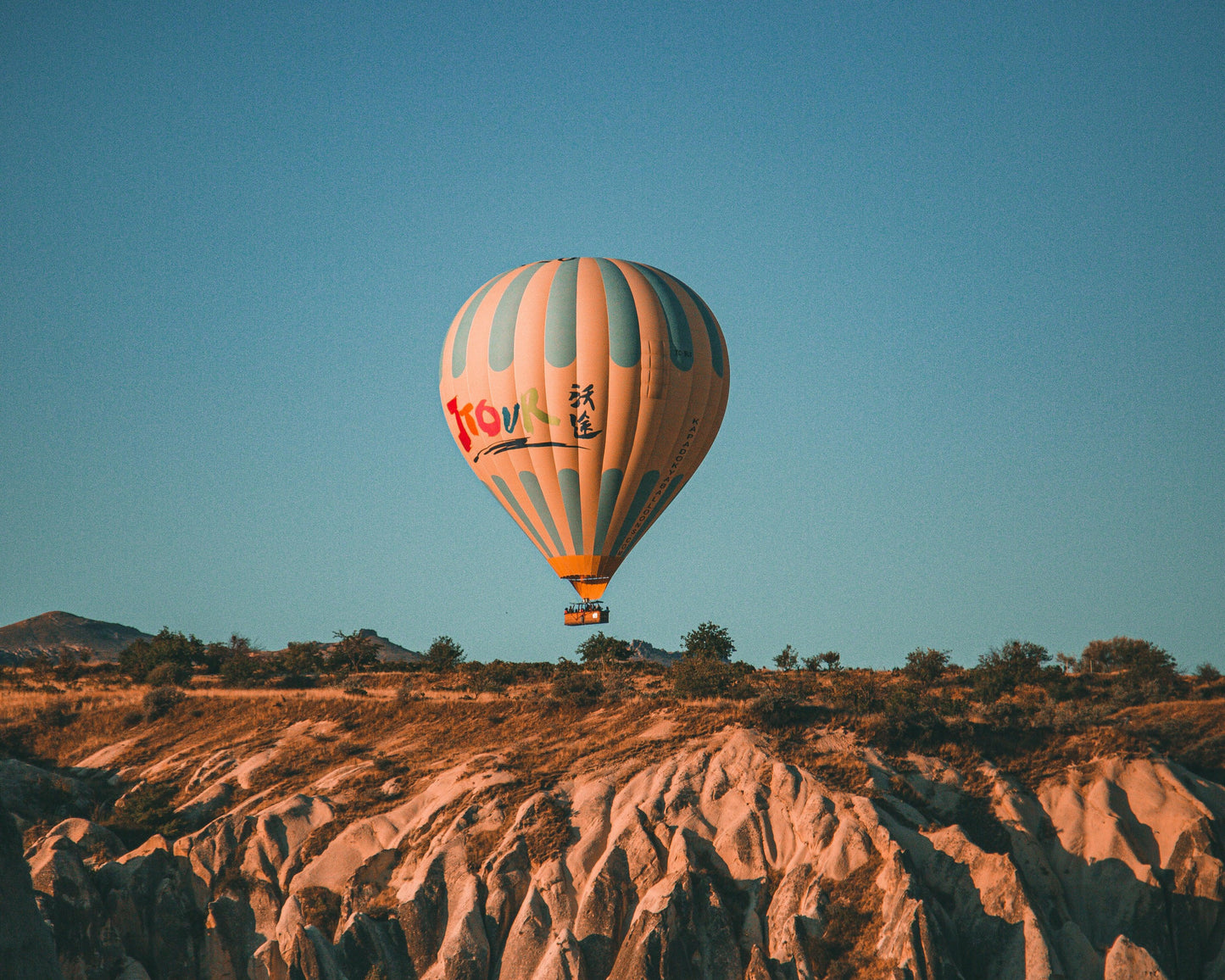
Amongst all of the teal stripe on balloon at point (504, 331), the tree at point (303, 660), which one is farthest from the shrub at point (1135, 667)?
the tree at point (303, 660)

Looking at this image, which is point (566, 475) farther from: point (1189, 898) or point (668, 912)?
point (1189, 898)

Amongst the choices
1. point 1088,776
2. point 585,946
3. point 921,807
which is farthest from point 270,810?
point 1088,776

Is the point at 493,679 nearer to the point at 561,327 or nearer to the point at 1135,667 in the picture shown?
the point at 561,327

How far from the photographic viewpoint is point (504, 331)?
60.3 meters

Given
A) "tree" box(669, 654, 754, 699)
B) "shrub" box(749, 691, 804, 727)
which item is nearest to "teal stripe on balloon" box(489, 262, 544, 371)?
"tree" box(669, 654, 754, 699)

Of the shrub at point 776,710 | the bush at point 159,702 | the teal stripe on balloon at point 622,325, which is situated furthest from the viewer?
the bush at point 159,702

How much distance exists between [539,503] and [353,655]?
741 inches

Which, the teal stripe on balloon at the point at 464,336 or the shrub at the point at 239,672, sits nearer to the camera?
the teal stripe on balloon at the point at 464,336

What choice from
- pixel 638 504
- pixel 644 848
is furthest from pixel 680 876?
pixel 638 504

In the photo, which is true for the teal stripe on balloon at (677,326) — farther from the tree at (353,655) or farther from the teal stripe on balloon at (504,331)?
the tree at (353,655)

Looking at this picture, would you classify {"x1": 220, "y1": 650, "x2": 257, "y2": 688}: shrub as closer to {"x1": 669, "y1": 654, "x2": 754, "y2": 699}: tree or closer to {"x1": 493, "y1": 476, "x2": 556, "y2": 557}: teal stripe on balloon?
{"x1": 493, "y1": 476, "x2": 556, "y2": 557}: teal stripe on balloon

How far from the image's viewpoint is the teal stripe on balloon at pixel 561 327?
5922cm

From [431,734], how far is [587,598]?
10402mm

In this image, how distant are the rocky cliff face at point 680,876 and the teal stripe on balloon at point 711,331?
20645 mm
